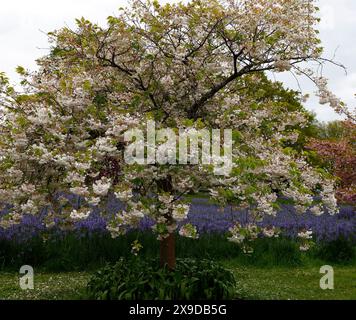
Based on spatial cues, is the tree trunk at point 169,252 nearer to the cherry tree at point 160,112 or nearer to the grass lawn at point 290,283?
the cherry tree at point 160,112

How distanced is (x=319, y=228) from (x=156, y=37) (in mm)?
8746

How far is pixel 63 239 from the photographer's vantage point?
1186 cm

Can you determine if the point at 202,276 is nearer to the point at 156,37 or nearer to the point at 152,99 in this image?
the point at 152,99

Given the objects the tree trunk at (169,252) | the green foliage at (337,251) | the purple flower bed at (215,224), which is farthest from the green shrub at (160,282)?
the green foliage at (337,251)

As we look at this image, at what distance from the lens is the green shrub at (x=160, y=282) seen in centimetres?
765

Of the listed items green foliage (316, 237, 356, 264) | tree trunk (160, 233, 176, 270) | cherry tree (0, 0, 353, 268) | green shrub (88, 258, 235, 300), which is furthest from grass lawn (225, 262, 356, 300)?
cherry tree (0, 0, 353, 268)

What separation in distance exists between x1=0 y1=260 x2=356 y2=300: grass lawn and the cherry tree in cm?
Answer: 201

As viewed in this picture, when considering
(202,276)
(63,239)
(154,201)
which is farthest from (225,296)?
(63,239)

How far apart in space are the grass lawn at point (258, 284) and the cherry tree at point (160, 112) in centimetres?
201

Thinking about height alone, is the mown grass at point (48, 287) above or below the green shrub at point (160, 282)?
below

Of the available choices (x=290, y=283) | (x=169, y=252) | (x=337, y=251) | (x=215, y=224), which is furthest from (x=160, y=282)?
(x=337, y=251)

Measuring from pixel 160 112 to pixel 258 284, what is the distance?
4371mm

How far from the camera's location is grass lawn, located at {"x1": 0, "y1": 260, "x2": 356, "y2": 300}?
29.7 feet

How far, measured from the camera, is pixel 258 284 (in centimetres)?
998
